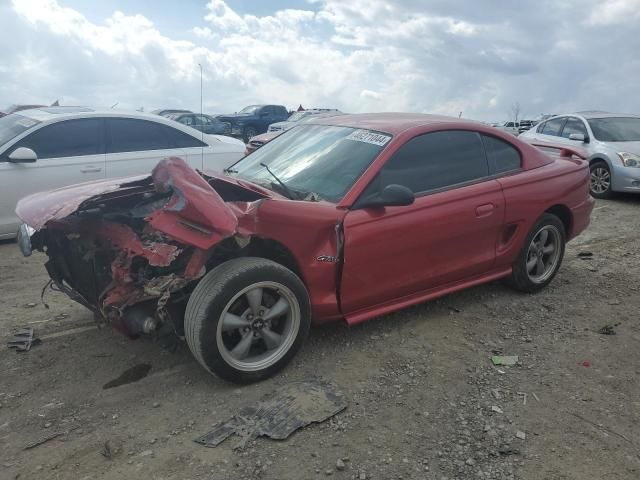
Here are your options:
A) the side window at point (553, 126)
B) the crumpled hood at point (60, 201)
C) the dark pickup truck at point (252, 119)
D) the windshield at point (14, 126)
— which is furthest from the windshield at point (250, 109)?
the crumpled hood at point (60, 201)

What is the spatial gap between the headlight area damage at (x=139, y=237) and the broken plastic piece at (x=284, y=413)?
0.65 metres

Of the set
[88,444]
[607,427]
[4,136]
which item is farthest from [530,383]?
[4,136]

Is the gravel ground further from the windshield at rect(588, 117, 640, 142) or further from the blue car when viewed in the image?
the blue car

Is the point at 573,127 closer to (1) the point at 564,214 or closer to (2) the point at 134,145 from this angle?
(1) the point at 564,214

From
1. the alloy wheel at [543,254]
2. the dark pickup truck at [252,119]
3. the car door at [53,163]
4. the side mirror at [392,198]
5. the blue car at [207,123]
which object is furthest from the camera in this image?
the dark pickup truck at [252,119]

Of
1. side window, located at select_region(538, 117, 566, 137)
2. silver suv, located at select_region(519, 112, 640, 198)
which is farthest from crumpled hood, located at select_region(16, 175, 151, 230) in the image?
side window, located at select_region(538, 117, 566, 137)

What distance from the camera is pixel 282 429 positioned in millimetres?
2762

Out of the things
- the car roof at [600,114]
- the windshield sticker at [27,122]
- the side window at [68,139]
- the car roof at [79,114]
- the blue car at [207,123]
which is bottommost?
the side window at [68,139]

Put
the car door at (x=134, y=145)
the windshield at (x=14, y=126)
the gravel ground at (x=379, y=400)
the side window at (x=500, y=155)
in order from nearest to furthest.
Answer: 1. the gravel ground at (x=379, y=400)
2. the side window at (x=500, y=155)
3. the windshield at (x=14, y=126)
4. the car door at (x=134, y=145)

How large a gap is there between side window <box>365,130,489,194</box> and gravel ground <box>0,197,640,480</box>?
1050mm

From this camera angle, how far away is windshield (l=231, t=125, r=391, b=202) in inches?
142

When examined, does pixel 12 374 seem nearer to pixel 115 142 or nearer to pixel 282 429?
pixel 282 429

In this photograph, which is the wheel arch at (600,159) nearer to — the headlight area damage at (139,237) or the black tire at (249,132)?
the headlight area damage at (139,237)

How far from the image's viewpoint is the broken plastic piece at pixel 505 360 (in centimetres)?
354
